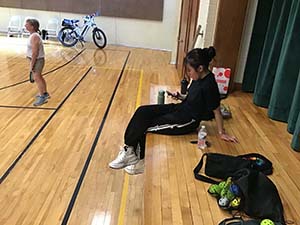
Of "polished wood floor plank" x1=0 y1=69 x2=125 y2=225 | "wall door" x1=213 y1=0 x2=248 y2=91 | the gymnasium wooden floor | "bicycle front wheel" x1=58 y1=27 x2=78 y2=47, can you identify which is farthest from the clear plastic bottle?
"bicycle front wheel" x1=58 y1=27 x2=78 y2=47

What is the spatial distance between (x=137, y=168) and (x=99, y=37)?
7.40 meters

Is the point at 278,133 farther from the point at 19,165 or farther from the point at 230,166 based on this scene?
the point at 19,165

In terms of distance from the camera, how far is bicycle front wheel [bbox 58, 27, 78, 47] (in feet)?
30.0

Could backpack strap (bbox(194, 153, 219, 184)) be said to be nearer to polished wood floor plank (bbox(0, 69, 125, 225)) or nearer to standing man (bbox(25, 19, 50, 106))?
polished wood floor plank (bbox(0, 69, 125, 225))

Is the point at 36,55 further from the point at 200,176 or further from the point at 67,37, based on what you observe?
the point at 67,37

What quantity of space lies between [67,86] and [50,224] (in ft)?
11.7

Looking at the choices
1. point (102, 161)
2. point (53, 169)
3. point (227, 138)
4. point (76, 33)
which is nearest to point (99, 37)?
point (76, 33)

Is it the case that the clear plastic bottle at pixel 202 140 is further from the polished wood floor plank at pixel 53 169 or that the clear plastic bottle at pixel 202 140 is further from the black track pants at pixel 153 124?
the polished wood floor plank at pixel 53 169

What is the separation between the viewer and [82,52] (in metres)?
8.59

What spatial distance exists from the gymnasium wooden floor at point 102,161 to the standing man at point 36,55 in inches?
6.7

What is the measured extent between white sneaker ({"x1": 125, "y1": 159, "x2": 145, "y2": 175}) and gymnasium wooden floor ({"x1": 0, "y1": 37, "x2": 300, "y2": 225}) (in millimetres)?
158

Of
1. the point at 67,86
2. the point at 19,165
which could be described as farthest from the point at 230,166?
the point at 67,86

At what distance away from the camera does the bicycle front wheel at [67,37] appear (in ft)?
30.0

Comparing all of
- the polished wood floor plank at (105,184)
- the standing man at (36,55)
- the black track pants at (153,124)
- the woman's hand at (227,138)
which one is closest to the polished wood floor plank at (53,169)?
the polished wood floor plank at (105,184)
